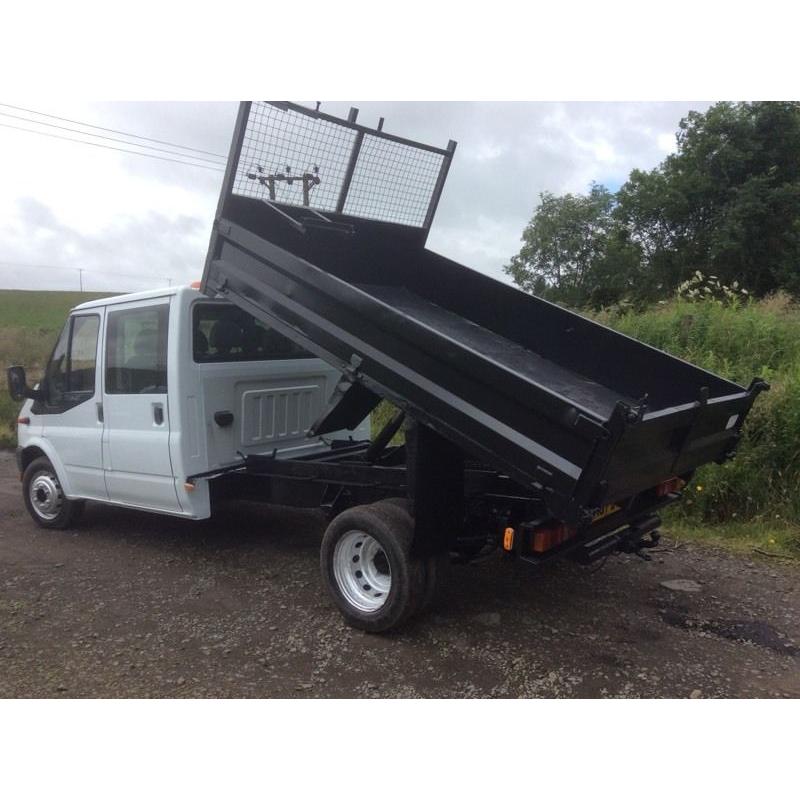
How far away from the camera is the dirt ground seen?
373 centimetres

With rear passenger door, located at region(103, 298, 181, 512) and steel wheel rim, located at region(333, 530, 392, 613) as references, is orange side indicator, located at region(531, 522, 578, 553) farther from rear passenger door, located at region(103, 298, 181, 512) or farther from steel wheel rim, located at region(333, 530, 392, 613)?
rear passenger door, located at region(103, 298, 181, 512)

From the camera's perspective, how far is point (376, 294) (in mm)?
5406

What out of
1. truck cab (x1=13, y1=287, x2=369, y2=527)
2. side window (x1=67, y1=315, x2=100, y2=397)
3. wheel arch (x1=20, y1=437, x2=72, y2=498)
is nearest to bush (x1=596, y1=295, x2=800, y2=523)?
truck cab (x1=13, y1=287, x2=369, y2=527)

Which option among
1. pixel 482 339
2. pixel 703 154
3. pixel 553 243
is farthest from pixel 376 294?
pixel 553 243

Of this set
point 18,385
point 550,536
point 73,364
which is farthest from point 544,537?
point 18,385

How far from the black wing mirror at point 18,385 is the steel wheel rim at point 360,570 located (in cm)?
352

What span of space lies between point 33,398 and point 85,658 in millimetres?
3182

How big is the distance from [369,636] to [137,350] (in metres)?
2.90

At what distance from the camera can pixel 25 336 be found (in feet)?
60.8

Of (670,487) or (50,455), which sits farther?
(50,455)

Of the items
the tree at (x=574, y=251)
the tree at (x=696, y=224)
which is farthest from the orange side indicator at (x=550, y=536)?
the tree at (x=574, y=251)

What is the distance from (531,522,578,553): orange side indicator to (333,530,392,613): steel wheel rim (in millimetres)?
1047

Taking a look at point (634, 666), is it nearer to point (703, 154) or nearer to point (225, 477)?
point (225, 477)

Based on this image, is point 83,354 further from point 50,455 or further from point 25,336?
point 25,336
